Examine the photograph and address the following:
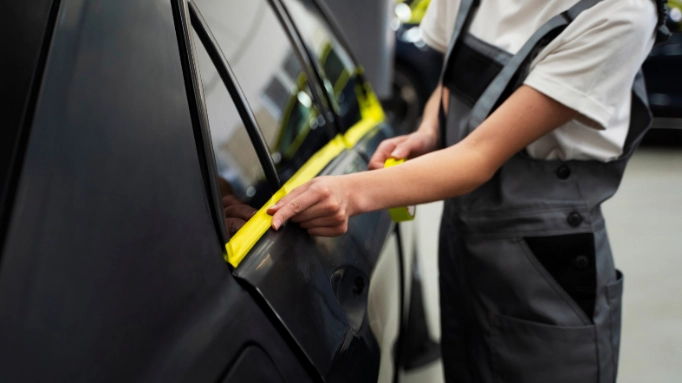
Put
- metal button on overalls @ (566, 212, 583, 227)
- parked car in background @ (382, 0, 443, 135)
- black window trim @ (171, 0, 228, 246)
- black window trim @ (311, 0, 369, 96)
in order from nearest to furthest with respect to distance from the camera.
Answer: black window trim @ (171, 0, 228, 246) → metal button on overalls @ (566, 212, 583, 227) → black window trim @ (311, 0, 369, 96) → parked car in background @ (382, 0, 443, 135)

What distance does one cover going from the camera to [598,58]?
96cm

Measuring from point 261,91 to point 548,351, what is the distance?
72cm

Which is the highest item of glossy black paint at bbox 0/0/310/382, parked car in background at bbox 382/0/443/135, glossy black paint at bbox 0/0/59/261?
glossy black paint at bbox 0/0/59/261

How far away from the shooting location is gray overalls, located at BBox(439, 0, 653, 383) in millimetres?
1114

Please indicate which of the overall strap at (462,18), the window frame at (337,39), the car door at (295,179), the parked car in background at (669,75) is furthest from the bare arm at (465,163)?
the parked car in background at (669,75)

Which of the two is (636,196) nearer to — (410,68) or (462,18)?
(410,68)

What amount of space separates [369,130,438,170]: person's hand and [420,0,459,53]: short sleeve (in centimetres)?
22

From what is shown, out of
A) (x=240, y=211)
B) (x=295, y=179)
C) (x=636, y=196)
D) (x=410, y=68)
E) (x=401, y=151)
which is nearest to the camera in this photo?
(x=240, y=211)

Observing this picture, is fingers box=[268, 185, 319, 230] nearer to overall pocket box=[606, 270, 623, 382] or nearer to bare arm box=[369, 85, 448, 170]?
bare arm box=[369, 85, 448, 170]

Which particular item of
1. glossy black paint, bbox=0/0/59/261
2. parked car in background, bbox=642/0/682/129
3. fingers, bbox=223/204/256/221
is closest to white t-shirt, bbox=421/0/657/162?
fingers, bbox=223/204/256/221

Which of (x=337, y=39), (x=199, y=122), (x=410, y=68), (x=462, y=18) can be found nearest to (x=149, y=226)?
(x=199, y=122)

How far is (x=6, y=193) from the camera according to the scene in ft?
1.72

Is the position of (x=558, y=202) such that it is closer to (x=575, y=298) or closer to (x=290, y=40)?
(x=575, y=298)

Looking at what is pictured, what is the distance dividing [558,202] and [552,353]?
29 centimetres
